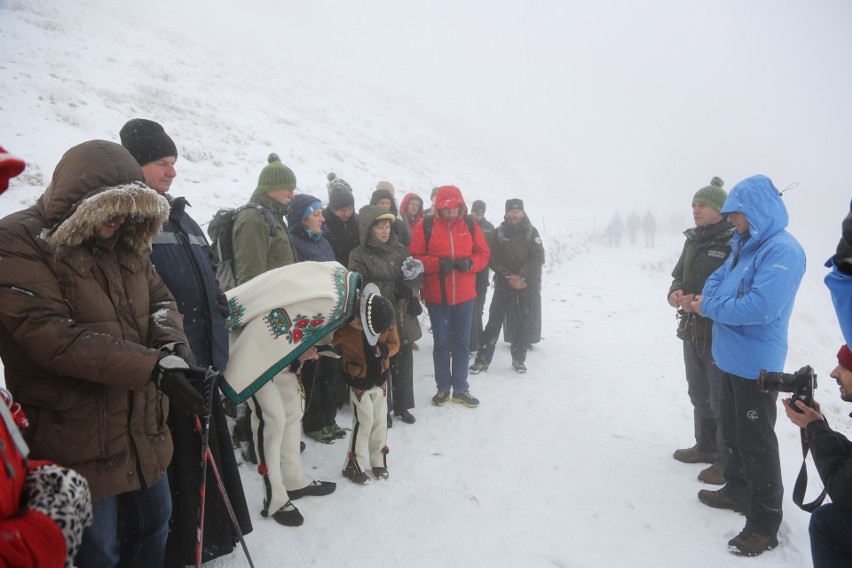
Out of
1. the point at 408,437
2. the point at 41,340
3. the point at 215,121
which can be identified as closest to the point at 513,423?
the point at 408,437

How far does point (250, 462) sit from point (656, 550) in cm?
343

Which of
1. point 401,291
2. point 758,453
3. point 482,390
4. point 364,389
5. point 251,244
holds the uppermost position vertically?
point 251,244

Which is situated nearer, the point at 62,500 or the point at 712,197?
the point at 62,500

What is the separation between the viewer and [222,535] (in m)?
2.85

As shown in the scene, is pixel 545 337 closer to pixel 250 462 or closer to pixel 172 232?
pixel 250 462

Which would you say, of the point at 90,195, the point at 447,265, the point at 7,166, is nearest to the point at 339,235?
the point at 447,265

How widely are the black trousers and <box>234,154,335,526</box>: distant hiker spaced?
10.7ft

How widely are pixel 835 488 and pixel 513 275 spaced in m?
4.78

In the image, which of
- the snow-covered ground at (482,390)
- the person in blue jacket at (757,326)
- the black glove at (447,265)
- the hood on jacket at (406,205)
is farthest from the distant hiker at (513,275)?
the person in blue jacket at (757,326)

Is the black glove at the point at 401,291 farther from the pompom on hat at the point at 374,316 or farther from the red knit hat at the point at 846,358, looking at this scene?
the red knit hat at the point at 846,358

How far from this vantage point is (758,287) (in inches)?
122

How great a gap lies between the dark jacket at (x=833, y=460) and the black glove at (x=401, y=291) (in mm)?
3309

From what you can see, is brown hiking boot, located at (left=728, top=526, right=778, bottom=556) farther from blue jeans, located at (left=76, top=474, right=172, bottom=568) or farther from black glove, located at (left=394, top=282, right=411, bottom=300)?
blue jeans, located at (left=76, top=474, right=172, bottom=568)

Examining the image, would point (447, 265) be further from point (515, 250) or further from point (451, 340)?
point (515, 250)
